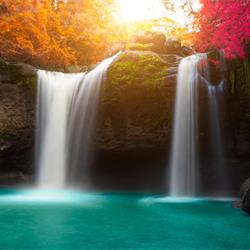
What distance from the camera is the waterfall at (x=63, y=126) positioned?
11.6 metres

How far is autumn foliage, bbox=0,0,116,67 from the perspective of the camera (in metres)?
15.2

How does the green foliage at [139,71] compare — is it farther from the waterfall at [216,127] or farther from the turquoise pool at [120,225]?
the turquoise pool at [120,225]

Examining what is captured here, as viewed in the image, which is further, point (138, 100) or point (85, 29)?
point (85, 29)

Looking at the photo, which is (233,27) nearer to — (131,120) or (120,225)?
(131,120)

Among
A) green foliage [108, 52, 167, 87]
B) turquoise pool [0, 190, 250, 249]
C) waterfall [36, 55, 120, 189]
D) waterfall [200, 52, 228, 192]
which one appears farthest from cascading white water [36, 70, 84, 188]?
waterfall [200, 52, 228, 192]

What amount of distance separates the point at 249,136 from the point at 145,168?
3.76 metres

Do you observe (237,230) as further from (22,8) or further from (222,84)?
(22,8)

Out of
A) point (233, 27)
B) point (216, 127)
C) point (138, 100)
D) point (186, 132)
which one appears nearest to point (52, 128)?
point (138, 100)

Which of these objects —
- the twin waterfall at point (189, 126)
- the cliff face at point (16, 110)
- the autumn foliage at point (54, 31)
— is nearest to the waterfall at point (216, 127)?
the twin waterfall at point (189, 126)

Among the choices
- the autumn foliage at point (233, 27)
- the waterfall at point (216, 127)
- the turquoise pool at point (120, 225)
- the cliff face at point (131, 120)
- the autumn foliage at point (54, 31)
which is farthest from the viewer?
the autumn foliage at point (54, 31)

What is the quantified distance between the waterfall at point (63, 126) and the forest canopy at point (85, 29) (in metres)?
3.71

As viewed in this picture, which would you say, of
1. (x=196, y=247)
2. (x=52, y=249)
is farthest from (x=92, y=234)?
(x=196, y=247)

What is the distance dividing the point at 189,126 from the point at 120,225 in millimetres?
5495

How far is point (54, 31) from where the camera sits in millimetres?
17359
